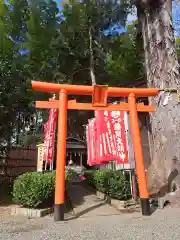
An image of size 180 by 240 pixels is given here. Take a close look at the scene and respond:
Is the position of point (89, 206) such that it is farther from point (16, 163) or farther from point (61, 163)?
point (16, 163)

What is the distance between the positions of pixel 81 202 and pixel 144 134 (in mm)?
5663

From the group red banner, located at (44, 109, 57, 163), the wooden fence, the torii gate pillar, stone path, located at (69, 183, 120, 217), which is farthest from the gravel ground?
the wooden fence

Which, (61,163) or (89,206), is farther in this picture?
(89,206)

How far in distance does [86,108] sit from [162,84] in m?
2.77

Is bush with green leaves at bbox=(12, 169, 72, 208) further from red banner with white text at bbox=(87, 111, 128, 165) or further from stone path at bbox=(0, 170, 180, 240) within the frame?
red banner with white text at bbox=(87, 111, 128, 165)

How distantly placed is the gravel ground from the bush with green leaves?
25.8 inches

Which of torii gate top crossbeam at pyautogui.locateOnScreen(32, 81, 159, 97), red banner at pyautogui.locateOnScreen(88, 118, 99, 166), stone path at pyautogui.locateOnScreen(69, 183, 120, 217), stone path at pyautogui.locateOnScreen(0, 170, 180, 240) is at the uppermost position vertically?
torii gate top crossbeam at pyautogui.locateOnScreen(32, 81, 159, 97)

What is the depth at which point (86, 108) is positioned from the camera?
5695 mm

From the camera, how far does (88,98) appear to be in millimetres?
12734

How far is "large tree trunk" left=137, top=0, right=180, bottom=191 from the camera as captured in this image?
623cm

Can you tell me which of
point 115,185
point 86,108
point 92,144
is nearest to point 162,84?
point 86,108

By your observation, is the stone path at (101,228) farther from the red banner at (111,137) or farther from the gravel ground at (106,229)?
the red banner at (111,137)

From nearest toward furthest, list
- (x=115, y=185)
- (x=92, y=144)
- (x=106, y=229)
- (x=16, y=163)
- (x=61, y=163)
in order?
(x=106, y=229) → (x=61, y=163) → (x=115, y=185) → (x=92, y=144) → (x=16, y=163)

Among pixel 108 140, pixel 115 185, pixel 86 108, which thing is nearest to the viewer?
pixel 86 108
